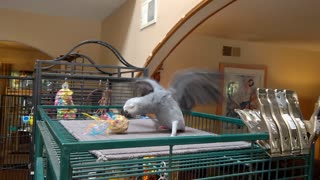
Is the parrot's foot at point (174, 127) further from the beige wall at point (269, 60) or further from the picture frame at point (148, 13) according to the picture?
the beige wall at point (269, 60)

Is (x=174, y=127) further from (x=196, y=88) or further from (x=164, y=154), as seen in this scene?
(x=164, y=154)

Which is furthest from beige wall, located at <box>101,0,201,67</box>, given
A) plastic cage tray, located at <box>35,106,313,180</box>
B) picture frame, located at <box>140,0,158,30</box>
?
plastic cage tray, located at <box>35,106,313,180</box>

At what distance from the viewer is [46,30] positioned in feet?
11.4

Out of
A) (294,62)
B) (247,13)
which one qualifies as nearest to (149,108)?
(247,13)

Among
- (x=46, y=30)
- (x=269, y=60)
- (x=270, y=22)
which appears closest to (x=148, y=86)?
(x=270, y=22)

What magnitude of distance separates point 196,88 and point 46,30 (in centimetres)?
306

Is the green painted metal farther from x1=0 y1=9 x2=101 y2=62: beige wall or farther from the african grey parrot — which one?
x1=0 y1=9 x2=101 y2=62: beige wall

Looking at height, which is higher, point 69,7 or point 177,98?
point 69,7

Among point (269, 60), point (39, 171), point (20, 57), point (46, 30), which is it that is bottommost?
point (39, 171)

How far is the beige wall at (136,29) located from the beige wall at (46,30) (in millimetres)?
238

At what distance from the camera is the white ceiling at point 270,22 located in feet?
7.01

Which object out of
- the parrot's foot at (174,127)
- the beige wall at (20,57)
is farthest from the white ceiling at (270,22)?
the beige wall at (20,57)

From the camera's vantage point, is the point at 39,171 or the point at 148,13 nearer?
the point at 39,171

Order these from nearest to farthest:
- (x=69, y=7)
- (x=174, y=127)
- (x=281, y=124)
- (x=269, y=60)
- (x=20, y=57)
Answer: (x=281, y=124) → (x=174, y=127) → (x=69, y=7) → (x=269, y=60) → (x=20, y=57)
